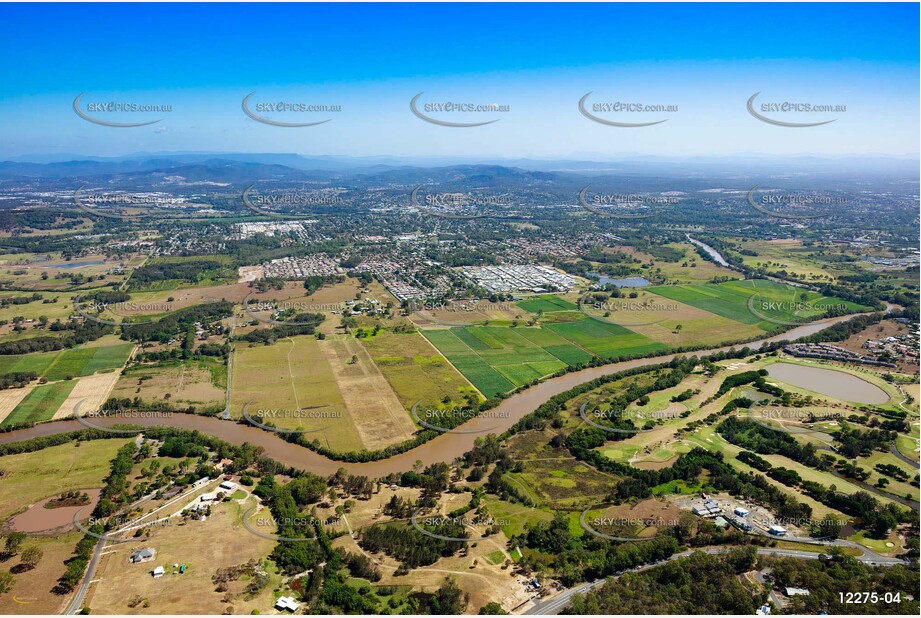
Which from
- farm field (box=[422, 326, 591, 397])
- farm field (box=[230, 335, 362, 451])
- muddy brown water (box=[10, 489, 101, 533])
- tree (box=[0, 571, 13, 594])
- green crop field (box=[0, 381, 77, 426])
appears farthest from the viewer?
farm field (box=[422, 326, 591, 397])

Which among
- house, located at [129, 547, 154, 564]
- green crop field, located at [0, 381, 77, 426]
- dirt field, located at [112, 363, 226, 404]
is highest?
dirt field, located at [112, 363, 226, 404]

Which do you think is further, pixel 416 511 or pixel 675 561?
pixel 416 511

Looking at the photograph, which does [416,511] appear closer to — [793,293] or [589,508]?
[589,508]

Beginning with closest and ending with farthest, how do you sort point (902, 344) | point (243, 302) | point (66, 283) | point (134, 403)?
point (134, 403)
point (902, 344)
point (243, 302)
point (66, 283)

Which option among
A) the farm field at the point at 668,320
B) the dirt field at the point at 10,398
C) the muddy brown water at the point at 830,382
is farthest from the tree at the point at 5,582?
the farm field at the point at 668,320

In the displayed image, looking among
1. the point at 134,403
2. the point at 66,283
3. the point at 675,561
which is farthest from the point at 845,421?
the point at 66,283

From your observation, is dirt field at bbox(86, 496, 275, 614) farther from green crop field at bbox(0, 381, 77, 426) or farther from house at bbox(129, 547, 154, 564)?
green crop field at bbox(0, 381, 77, 426)

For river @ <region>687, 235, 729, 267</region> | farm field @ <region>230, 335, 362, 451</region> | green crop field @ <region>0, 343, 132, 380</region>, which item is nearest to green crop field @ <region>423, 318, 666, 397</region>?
farm field @ <region>230, 335, 362, 451</region>

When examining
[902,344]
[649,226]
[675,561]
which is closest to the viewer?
[675,561]
